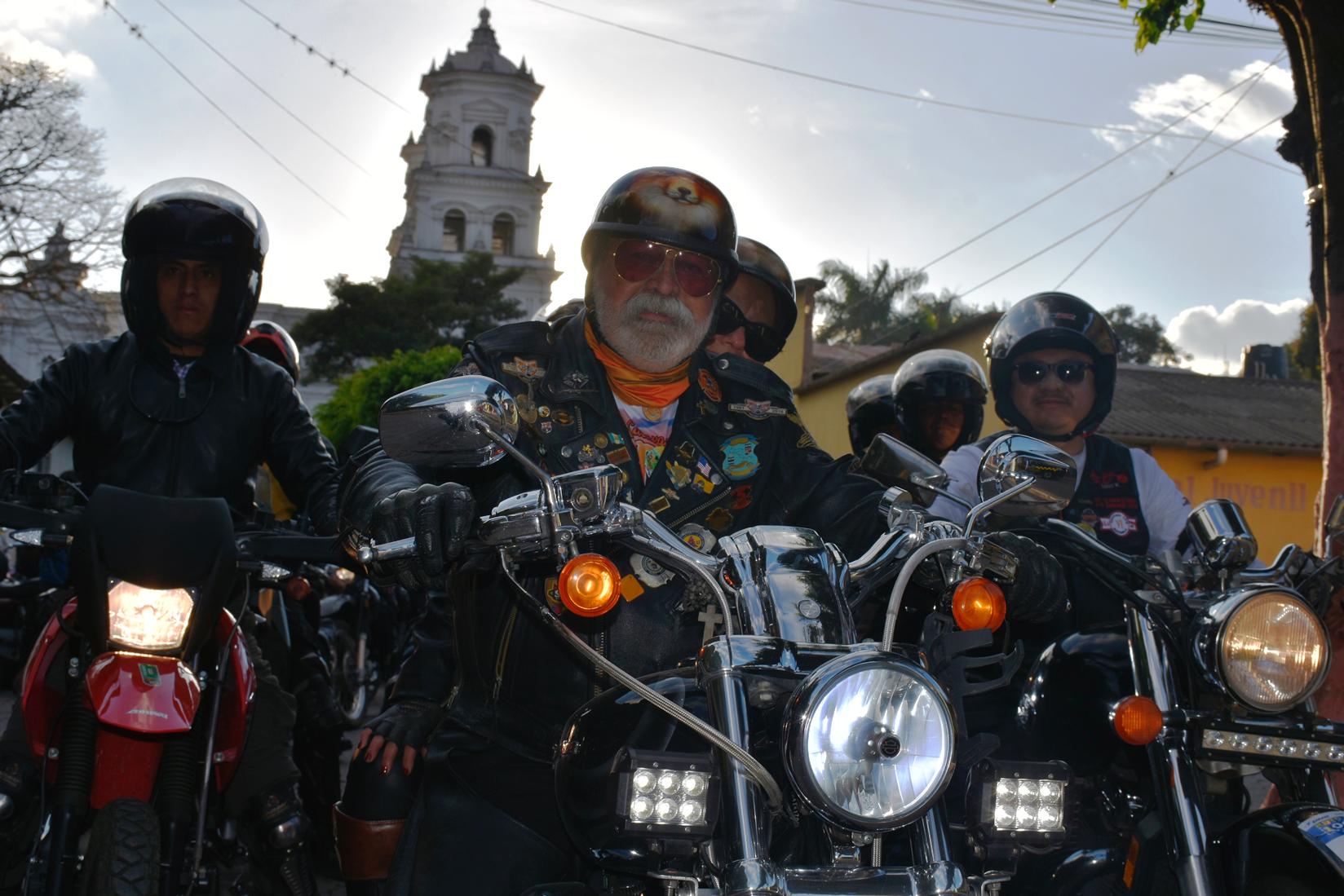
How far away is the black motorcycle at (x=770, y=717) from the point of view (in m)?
1.75

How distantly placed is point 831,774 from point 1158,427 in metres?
24.6

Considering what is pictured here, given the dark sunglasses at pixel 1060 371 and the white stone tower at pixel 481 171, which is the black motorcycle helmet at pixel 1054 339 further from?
the white stone tower at pixel 481 171

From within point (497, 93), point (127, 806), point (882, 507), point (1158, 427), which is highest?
point (497, 93)

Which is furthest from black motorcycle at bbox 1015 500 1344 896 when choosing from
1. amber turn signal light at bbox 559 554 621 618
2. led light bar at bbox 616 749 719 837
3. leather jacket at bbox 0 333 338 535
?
leather jacket at bbox 0 333 338 535

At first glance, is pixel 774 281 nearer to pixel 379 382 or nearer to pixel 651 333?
pixel 651 333

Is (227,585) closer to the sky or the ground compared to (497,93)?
closer to the ground

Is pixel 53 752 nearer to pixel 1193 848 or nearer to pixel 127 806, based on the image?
pixel 127 806

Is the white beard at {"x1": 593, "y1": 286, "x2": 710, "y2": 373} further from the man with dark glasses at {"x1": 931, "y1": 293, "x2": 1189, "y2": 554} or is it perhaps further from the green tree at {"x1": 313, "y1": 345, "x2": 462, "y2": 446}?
the green tree at {"x1": 313, "y1": 345, "x2": 462, "y2": 446}

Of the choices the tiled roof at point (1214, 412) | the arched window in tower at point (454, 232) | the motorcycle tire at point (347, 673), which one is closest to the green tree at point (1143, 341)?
the tiled roof at point (1214, 412)

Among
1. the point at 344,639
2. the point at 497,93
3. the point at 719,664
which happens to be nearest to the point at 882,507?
the point at 719,664

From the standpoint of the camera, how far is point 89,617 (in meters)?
3.06

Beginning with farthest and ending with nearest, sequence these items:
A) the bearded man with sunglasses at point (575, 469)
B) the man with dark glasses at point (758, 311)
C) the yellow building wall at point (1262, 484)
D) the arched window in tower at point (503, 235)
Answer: the arched window in tower at point (503, 235)
the yellow building wall at point (1262, 484)
the man with dark glasses at point (758, 311)
the bearded man with sunglasses at point (575, 469)

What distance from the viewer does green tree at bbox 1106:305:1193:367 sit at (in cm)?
5253

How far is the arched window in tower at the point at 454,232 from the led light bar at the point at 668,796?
69044 millimetres
